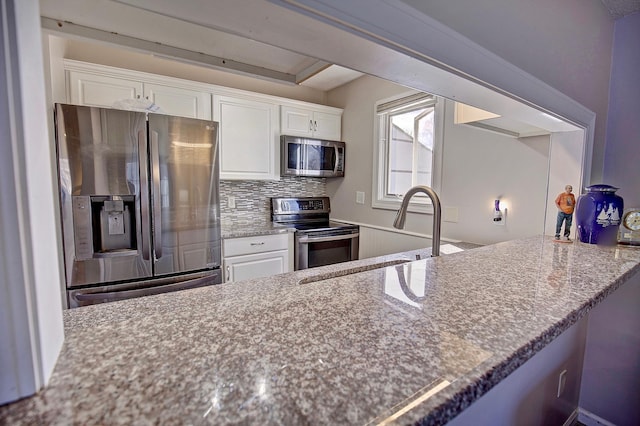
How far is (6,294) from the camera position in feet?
1.05

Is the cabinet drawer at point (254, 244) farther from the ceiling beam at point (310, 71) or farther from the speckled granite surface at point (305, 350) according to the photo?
the speckled granite surface at point (305, 350)

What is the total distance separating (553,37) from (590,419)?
6.58 ft

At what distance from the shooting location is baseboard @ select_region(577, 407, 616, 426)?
1578 millimetres

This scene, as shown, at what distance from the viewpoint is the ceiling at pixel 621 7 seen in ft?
4.60

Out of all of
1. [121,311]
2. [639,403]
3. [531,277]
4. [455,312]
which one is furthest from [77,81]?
[639,403]

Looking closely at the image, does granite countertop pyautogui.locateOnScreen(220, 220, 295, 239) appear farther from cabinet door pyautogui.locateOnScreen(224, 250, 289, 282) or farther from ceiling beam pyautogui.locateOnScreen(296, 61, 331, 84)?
ceiling beam pyautogui.locateOnScreen(296, 61, 331, 84)

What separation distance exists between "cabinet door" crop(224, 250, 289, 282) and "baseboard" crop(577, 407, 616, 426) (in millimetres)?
2166

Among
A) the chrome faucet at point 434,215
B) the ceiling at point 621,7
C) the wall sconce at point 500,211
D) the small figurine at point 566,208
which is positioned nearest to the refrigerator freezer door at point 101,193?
the chrome faucet at point 434,215

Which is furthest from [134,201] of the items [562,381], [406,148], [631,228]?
[631,228]

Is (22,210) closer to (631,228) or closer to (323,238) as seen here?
(631,228)

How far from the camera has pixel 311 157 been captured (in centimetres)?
303

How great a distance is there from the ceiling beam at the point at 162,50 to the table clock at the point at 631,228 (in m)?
1.91

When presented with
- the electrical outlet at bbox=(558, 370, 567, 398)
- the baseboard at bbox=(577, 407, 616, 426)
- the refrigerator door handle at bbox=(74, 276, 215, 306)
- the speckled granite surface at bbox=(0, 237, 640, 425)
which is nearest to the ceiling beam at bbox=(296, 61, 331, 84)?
the speckled granite surface at bbox=(0, 237, 640, 425)

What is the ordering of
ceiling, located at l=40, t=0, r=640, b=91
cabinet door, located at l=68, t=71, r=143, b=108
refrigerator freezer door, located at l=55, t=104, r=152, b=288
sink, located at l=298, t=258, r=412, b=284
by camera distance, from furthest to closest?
cabinet door, located at l=68, t=71, r=143, b=108
refrigerator freezer door, located at l=55, t=104, r=152, b=288
ceiling, located at l=40, t=0, r=640, b=91
sink, located at l=298, t=258, r=412, b=284
